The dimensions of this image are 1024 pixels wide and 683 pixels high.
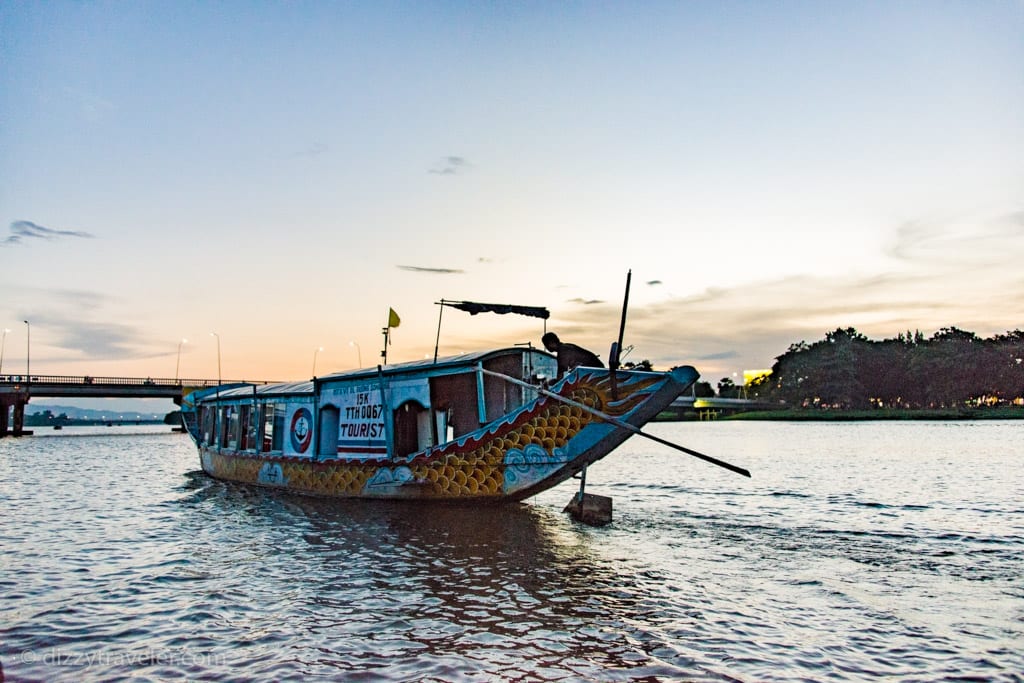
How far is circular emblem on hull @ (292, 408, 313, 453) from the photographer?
2291 cm

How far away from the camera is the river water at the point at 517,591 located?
809 cm

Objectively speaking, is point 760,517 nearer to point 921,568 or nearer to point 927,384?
point 921,568

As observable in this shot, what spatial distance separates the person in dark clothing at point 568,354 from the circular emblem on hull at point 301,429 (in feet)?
29.2

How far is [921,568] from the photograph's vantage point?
1271 centimetres

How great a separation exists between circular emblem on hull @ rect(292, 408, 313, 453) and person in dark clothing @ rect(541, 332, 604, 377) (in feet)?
29.2

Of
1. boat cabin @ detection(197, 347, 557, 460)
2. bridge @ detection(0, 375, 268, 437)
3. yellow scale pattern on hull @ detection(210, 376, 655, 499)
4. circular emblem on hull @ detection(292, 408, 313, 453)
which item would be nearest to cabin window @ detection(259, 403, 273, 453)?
boat cabin @ detection(197, 347, 557, 460)

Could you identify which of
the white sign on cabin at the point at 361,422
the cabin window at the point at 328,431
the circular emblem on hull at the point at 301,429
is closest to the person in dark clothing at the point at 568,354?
the white sign on cabin at the point at 361,422

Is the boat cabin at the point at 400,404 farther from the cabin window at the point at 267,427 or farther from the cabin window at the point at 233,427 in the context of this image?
the cabin window at the point at 233,427

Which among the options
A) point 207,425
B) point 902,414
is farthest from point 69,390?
point 902,414

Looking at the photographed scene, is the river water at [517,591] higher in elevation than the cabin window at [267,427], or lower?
lower

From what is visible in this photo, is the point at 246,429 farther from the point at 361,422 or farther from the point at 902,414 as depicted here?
the point at 902,414

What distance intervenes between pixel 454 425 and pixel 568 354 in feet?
12.5

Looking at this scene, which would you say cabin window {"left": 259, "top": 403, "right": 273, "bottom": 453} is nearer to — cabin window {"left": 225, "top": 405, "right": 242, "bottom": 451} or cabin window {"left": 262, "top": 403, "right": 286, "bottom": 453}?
cabin window {"left": 262, "top": 403, "right": 286, "bottom": 453}

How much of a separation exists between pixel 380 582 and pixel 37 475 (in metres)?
32.1
